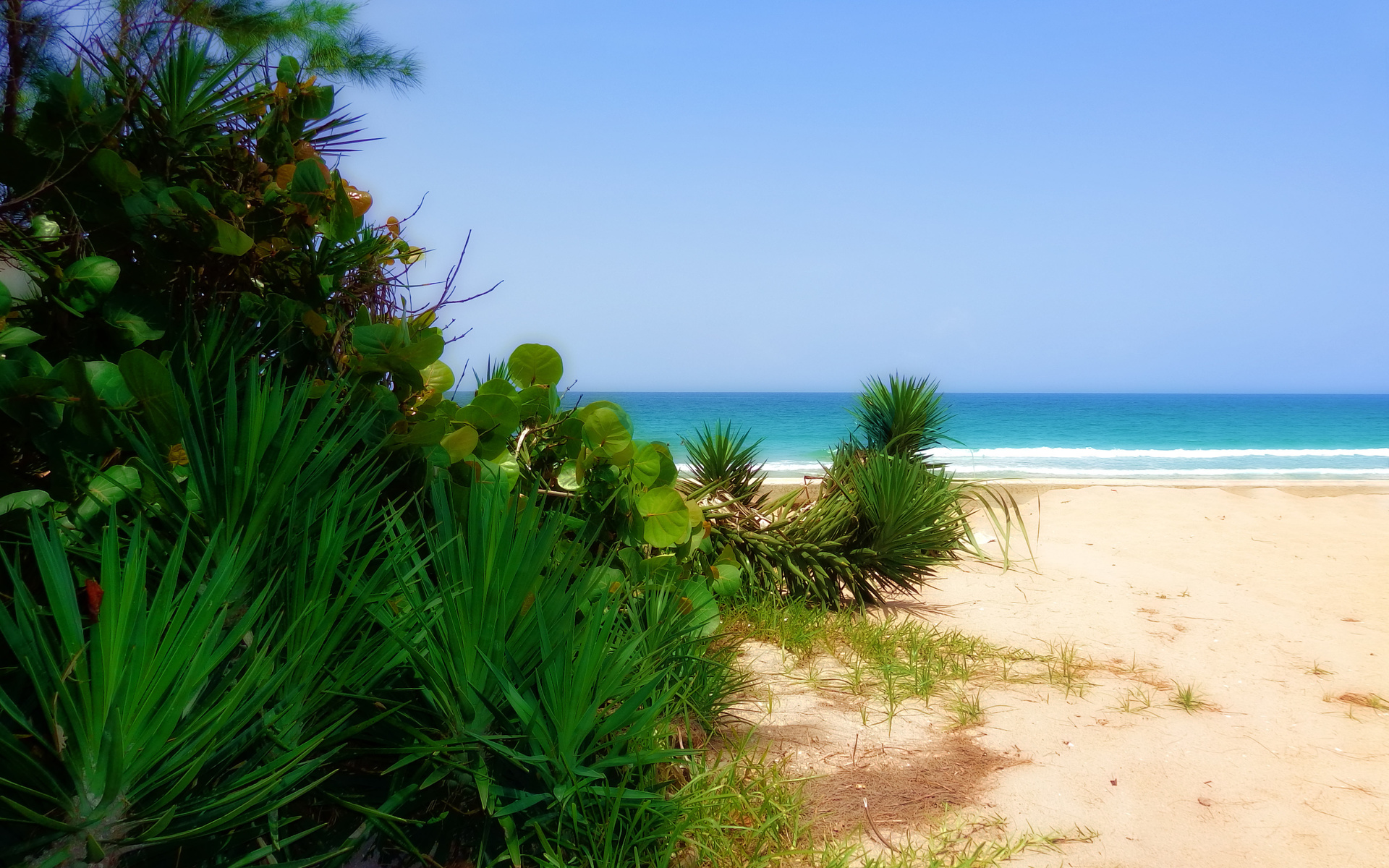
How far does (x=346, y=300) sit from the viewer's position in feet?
6.47

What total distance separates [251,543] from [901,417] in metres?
4.44

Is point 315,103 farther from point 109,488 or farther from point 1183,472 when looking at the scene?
point 1183,472

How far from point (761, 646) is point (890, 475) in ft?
4.20

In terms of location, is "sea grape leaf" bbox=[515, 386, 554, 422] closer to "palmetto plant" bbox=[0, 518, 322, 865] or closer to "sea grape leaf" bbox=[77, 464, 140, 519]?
"sea grape leaf" bbox=[77, 464, 140, 519]

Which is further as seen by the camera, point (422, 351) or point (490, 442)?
point (490, 442)

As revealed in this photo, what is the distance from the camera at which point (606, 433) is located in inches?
98.0

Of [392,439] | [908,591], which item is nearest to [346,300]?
[392,439]

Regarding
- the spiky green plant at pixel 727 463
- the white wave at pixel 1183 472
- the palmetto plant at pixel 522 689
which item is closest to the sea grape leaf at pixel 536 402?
the palmetto plant at pixel 522 689

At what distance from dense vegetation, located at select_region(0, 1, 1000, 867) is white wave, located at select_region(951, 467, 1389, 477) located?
1963 centimetres

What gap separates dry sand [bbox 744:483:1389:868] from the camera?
2176mm

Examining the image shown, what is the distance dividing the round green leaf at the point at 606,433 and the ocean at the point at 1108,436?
0.70 feet

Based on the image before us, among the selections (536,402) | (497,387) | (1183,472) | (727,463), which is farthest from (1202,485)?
(497,387)

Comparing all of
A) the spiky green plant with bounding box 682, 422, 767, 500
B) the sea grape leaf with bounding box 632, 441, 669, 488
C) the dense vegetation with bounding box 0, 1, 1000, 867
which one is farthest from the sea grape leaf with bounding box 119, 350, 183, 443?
the spiky green plant with bounding box 682, 422, 767, 500

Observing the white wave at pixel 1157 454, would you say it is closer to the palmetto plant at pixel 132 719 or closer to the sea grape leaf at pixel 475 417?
the sea grape leaf at pixel 475 417
